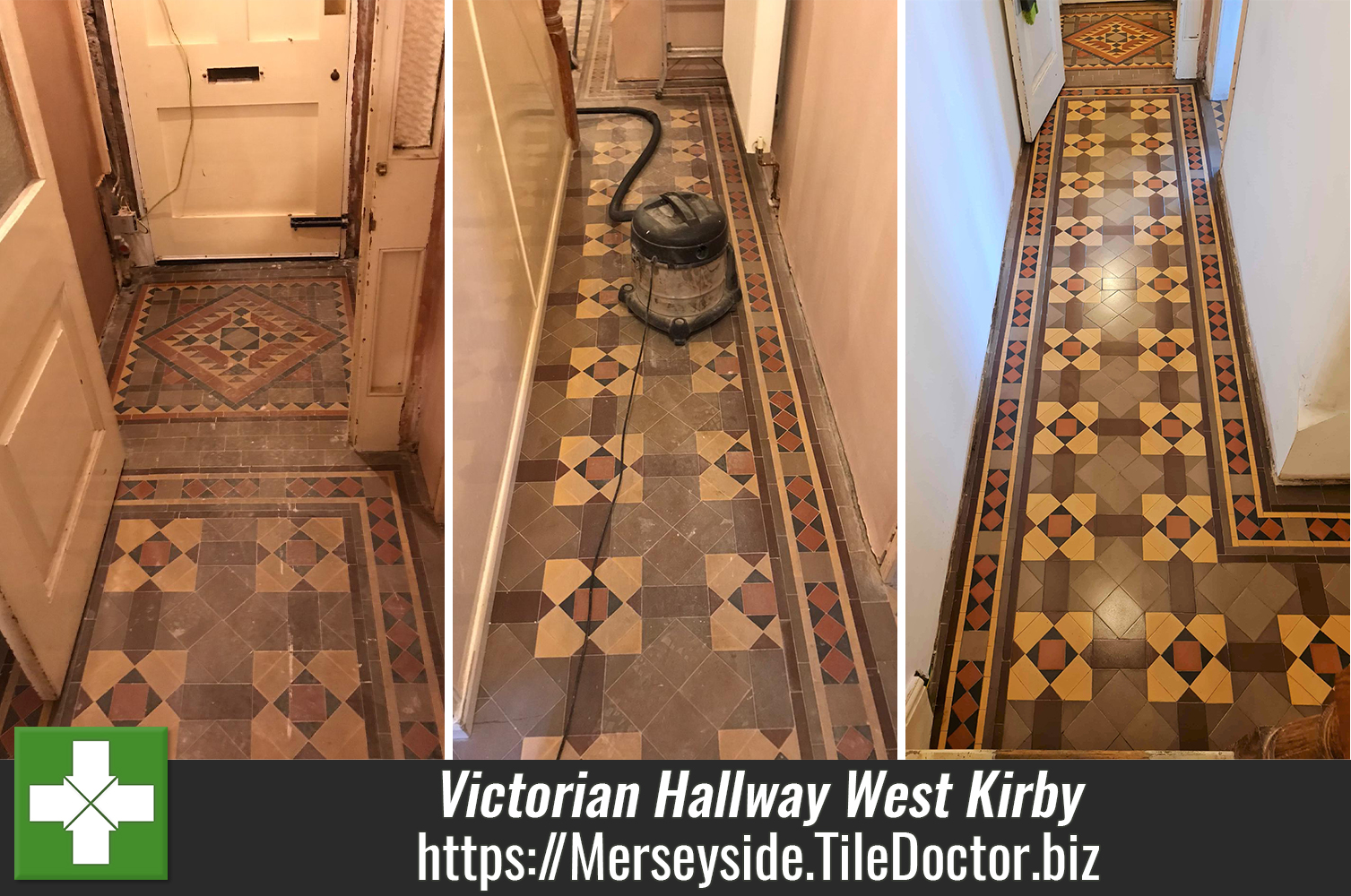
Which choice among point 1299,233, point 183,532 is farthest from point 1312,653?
point 183,532

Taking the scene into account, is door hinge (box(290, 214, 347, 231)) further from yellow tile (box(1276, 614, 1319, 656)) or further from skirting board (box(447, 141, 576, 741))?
yellow tile (box(1276, 614, 1319, 656))

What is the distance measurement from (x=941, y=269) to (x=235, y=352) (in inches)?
108

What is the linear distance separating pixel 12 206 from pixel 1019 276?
3.63 meters

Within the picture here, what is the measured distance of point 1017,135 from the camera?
188 inches

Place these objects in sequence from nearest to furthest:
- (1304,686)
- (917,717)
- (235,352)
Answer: (917,717)
(1304,686)
(235,352)

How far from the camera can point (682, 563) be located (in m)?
3.04

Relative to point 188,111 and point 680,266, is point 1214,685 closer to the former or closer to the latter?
point 680,266

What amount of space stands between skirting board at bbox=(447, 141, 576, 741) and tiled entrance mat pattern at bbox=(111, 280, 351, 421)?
714 mm

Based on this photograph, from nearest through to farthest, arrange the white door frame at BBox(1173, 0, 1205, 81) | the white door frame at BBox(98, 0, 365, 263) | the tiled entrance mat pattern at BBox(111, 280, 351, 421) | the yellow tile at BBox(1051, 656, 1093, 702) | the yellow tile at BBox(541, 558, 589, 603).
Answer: the yellow tile at BBox(1051, 656, 1093, 702) → the yellow tile at BBox(541, 558, 589, 603) → the tiled entrance mat pattern at BBox(111, 280, 351, 421) → the white door frame at BBox(98, 0, 365, 263) → the white door frame at BBox(1173, 0, 1205, 81)

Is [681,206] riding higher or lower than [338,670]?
higher

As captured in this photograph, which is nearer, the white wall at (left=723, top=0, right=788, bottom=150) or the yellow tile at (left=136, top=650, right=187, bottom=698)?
the yellow tile at (left=136, top=650, right=187, bottom=698)

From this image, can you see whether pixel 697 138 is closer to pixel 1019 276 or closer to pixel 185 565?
pixel 1019 276

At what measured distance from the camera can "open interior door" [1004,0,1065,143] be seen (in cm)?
455

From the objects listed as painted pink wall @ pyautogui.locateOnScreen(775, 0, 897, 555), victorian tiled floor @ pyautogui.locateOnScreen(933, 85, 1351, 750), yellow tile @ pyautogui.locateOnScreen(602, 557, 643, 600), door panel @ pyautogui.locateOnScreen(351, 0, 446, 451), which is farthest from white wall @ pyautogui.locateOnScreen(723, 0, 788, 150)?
yellow tile @ pyautogui.locateOnScreen(602, 557, 643, 600)
